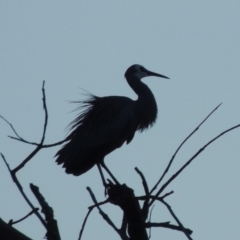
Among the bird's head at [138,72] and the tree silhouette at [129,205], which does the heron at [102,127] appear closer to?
the bird's head at [138,72]

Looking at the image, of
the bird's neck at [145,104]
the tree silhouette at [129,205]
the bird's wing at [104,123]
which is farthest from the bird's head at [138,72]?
the tree silhouette at [129,205]

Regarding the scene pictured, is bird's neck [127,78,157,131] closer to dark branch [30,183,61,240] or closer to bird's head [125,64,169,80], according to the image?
bird's head [125,64,169,80]

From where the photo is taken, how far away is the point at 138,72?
7.24m

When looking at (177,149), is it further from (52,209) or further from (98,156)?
(98,156)

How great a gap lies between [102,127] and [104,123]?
0.08m

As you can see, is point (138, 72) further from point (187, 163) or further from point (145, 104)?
point (187, 163)

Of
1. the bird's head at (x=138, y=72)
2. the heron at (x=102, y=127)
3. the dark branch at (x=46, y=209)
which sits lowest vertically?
the dark branch at (x=46, y=209)

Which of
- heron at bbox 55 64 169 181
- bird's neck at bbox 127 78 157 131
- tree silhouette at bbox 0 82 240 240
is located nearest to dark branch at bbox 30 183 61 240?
tree silhouette at bbox 0 82 240 240

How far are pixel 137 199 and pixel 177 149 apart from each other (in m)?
0.40

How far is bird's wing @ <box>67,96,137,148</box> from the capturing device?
5.95m

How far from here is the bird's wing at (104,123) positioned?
595cm

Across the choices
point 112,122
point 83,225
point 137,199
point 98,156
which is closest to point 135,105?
point 112,122

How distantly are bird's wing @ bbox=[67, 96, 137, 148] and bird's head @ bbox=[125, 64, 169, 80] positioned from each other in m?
0.81

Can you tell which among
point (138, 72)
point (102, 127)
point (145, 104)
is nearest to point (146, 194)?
point (102, 127)
